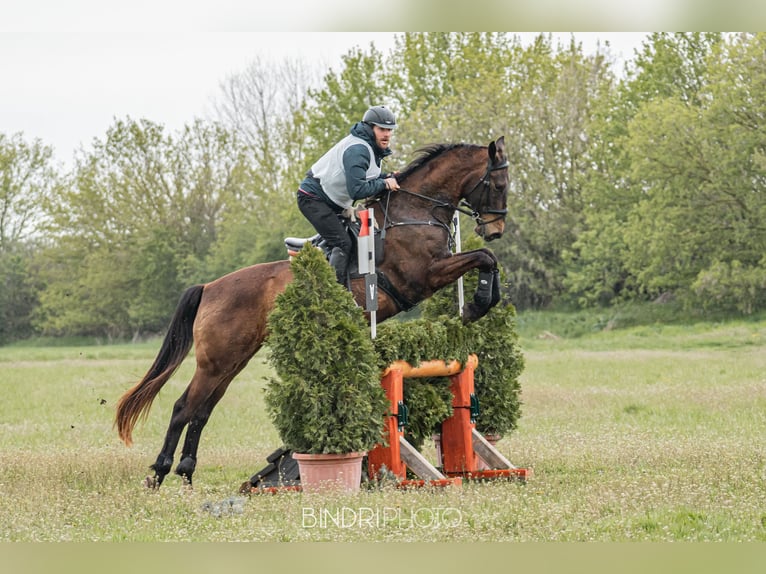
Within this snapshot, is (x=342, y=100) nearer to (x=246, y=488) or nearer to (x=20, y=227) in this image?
(x=20, y=227)

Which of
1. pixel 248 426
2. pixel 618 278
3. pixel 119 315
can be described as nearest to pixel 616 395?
pixel 248 426

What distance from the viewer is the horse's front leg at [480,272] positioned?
7.73 metres

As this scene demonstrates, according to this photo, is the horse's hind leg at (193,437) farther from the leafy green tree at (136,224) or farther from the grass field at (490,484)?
the leafy green tree at (136,224)

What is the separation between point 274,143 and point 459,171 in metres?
34.1

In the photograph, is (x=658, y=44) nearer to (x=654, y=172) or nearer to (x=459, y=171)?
(x=654, y=172)

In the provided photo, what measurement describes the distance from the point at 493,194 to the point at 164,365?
3.16 metres

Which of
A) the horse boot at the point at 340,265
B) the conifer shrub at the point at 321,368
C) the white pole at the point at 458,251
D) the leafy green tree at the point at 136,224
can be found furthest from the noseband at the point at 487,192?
the leafy green tree at the point at 136,224

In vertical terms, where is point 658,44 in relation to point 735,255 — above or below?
above

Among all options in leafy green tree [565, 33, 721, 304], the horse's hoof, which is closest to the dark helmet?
the horse's hoof

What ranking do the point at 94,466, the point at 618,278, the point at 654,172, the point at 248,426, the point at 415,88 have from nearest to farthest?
the point at 94,466
the point at 248,426
the point at 654,172
the point at 618,278
the point at 415,88

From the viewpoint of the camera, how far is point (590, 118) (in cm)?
3647

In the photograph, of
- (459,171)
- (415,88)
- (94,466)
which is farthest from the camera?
(415,88)

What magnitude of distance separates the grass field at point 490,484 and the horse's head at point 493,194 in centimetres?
203

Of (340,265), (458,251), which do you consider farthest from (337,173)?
(458,251)
